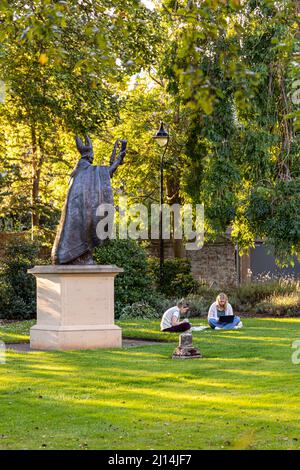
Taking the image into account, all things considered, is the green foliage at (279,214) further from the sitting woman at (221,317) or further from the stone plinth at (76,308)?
the stone plinth at (76,308)

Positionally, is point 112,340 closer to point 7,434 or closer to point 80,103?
point 7,434

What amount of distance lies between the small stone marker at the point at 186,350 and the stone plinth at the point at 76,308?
213 cm

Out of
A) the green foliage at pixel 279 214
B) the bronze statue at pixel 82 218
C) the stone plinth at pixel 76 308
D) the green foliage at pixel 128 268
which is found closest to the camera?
the stone plinth at pixel 76 308

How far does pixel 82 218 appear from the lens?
16.7 metres

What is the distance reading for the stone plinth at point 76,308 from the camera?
16.4 m

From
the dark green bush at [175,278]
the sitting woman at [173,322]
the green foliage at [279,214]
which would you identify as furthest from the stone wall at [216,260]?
the sitting woman at [173,322]

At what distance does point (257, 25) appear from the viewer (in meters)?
27.0

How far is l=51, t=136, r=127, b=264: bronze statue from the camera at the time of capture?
1658 centimetres

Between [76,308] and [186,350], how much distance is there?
254cm

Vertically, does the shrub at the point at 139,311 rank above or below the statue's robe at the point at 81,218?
below

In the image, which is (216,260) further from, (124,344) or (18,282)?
(124,344)

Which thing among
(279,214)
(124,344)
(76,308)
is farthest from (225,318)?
(279,214)

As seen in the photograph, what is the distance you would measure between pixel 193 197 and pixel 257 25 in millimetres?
6198

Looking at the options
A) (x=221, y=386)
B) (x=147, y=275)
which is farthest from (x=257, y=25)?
(x=221, y=386)
